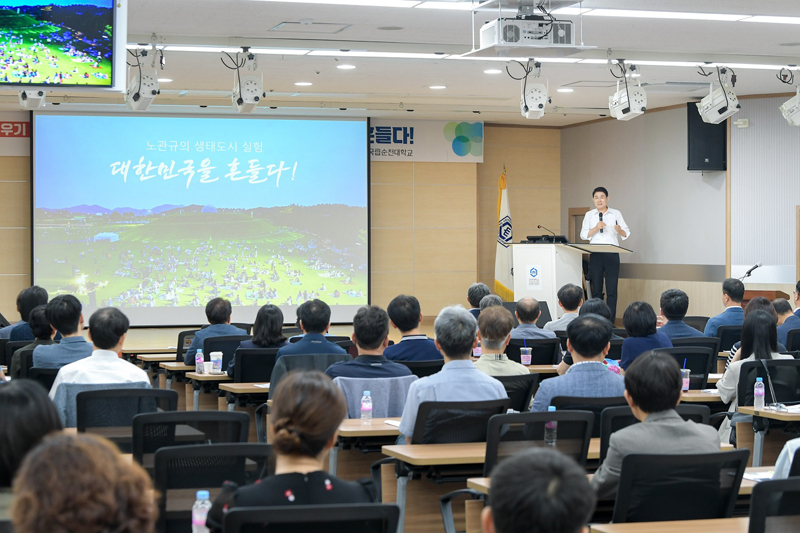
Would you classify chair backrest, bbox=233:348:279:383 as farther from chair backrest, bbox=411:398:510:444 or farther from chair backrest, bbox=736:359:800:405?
chair backrest, bbox=736:359:800:405

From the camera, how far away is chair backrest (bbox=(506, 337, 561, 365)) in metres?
6.70

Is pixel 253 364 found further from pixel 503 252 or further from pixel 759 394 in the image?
pixel 503 252

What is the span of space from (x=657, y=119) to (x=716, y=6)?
631cm

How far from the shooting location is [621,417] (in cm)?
362

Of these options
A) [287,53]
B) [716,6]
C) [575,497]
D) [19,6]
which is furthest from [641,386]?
[287,53]

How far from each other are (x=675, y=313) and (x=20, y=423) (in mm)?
5886

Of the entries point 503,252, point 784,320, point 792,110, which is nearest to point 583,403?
point 784,320

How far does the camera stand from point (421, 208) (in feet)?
51.5

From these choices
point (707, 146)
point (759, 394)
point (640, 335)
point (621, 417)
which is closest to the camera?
point (621, 417)

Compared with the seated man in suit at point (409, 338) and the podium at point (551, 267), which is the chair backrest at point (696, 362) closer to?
the seated man in suit at point (409, 338)

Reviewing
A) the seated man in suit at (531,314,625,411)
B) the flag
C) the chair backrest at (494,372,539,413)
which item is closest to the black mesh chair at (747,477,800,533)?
the seated man in suit at (531,314,625,411)

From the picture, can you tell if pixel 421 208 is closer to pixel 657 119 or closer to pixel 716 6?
pixel 657 119

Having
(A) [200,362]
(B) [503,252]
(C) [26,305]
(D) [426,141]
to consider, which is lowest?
(A) [200,362]

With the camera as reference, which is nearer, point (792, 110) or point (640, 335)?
point (640, 335)
